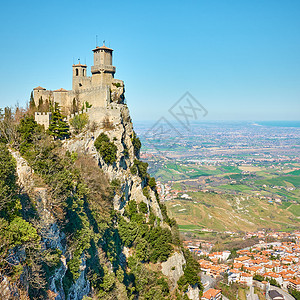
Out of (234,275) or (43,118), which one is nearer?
(43,118)

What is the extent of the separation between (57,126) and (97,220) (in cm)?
959

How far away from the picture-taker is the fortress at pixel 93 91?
3279 cm

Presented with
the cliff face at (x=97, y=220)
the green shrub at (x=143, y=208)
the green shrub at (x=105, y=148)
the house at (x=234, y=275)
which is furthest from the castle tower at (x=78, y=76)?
the house at (x=234, y=275)

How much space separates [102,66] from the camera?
33.8 metres

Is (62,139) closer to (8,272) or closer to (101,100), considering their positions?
(101,100)

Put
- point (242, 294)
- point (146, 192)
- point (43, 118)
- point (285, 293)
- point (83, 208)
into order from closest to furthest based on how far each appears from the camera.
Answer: point (83, 208), point (43, 118), point (146, 192), point (242, 294), point (285, 293)

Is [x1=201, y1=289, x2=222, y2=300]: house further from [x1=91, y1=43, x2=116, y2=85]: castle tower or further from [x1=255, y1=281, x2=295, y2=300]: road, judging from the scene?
[x1=91, y1=43, x2=116, y2=85]: castle tower

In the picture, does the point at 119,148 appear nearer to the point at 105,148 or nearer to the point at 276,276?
the point at 105,148

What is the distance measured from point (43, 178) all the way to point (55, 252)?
15.2 ft

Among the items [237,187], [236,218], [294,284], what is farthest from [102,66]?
[237,187]

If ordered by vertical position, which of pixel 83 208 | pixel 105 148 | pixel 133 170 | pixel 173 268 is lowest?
pixel 173 268

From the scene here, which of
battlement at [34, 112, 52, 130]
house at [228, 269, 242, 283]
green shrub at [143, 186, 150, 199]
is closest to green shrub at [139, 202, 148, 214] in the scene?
green shrub at [143, 186, 150, 199]

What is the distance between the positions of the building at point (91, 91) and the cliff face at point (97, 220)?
54.6 inches

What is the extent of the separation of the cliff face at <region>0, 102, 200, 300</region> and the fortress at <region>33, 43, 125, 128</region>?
100cm
